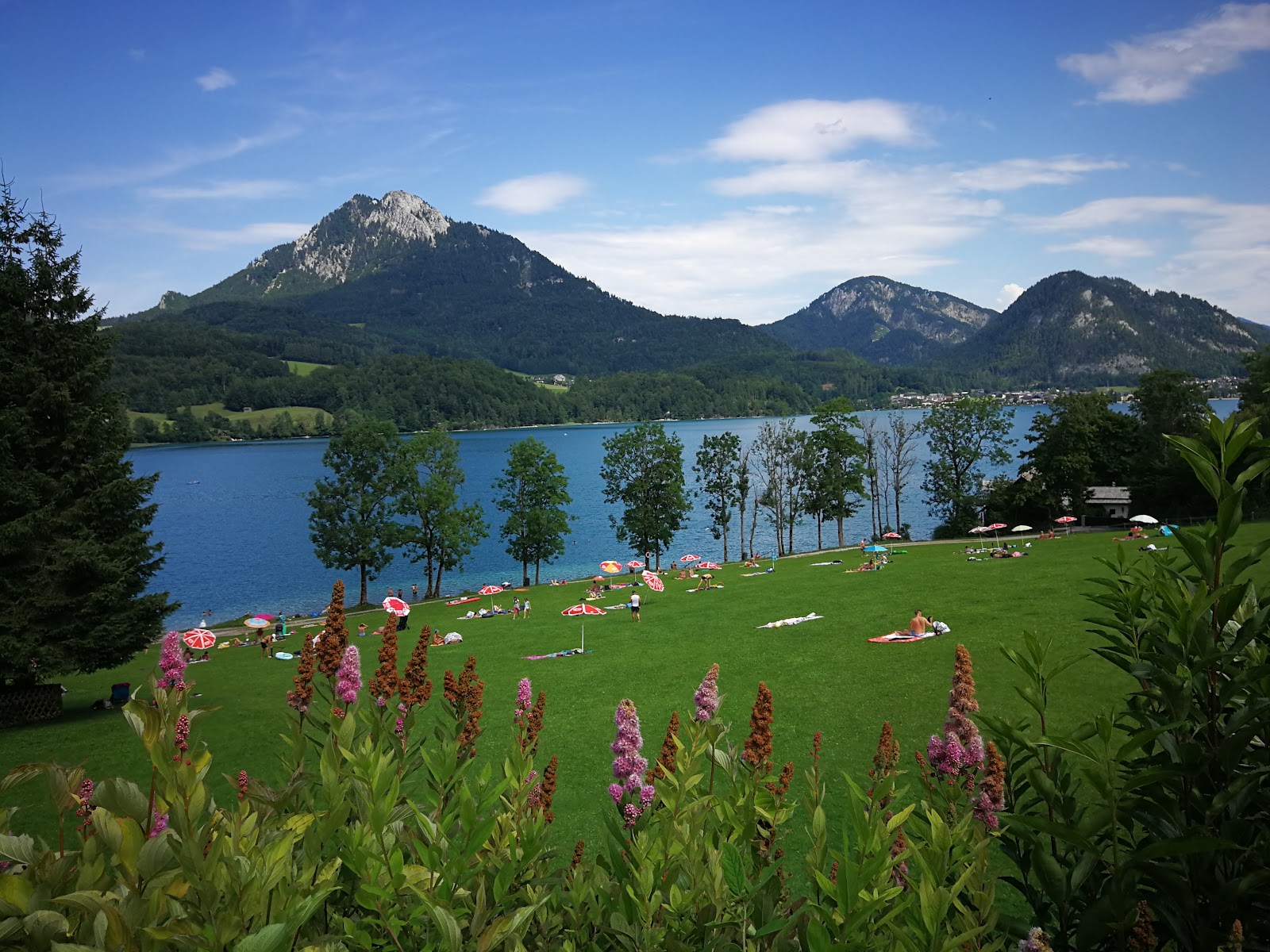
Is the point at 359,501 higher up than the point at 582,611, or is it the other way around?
the point at 359,501

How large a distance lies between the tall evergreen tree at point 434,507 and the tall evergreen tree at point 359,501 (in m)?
0.85

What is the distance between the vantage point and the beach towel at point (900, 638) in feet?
66.0

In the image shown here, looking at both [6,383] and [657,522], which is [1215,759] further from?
[657,522]

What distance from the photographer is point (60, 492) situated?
16.9 meters

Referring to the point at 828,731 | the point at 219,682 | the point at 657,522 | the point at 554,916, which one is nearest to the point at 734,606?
the point at 828,731

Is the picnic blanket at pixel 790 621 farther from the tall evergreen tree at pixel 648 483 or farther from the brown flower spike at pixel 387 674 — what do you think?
the tall evergreen tree at pixel 648 483

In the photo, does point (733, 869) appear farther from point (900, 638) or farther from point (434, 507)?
point (434, 507)

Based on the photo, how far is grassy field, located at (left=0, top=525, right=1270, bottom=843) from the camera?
14.0 meters

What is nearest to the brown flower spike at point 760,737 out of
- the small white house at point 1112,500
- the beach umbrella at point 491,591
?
the beach umbrella at point 491,591

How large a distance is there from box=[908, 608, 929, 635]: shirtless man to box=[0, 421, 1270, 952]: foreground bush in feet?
62.3

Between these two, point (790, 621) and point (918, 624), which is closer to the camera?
point (918, 624)

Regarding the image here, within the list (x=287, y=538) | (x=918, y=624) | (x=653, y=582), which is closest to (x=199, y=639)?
(x=653, y=582)

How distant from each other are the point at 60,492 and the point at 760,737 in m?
20.0

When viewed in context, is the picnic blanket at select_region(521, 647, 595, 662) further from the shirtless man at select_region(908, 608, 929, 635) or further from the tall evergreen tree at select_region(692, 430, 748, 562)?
the tall evergreen tree at select_region(692, 430, 748, 562)
